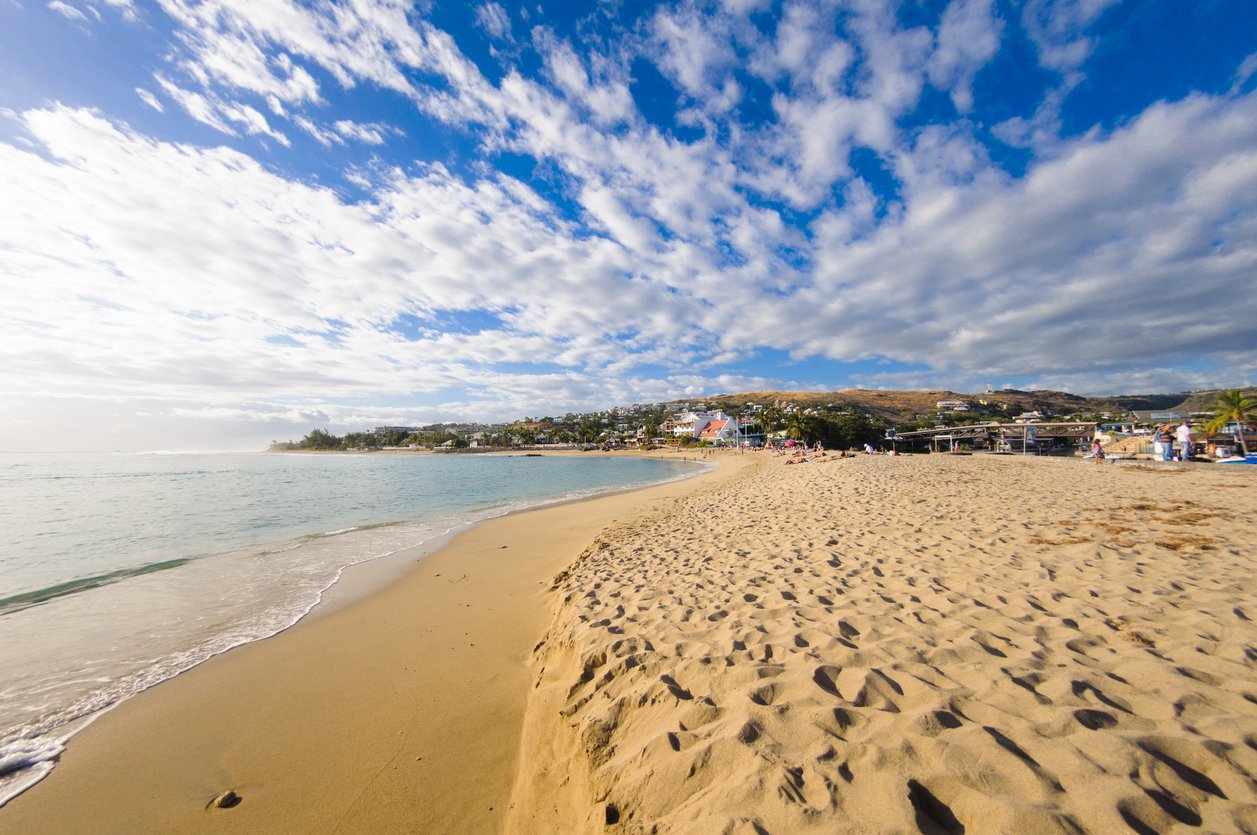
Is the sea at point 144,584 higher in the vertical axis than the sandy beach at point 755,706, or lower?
lower

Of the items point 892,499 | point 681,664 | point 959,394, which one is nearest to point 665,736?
point 681,664

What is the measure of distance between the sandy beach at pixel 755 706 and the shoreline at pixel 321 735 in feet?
0.07

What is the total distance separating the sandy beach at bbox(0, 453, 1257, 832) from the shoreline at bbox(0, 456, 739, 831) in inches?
0.9

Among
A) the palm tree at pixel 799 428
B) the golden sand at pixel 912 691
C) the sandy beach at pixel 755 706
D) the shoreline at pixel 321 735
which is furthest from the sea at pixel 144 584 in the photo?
the palm tree at pixel 799 428

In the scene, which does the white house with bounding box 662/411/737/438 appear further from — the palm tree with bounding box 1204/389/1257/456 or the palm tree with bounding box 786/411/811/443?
the palm tree with bounding box 1204/389/1257/456

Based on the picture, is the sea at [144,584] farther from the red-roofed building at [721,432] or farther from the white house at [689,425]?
the white house at [689,425]

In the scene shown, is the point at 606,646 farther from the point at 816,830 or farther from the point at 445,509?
the point at 445,509

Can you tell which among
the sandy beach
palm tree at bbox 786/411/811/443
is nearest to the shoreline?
the sandy beach

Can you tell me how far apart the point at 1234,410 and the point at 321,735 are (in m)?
50.8

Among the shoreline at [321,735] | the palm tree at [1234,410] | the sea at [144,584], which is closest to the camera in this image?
the shoreline at [321,735]

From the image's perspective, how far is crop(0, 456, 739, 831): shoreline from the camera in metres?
3.09

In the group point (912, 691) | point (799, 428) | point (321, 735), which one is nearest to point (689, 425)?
point (799, 428)

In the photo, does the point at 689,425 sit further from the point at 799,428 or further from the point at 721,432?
the point at 799,428

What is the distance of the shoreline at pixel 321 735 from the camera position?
3.09 meters
